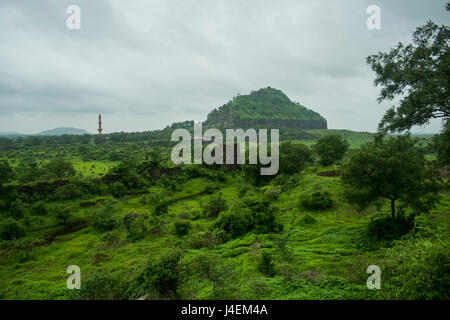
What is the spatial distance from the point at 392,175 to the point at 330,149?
4981 centimetres

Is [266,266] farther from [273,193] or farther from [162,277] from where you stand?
[273,193]

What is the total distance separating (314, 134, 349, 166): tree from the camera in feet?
206

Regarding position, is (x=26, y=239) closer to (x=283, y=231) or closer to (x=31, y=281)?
(x=31, y=281)

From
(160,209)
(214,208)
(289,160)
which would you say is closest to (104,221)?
(160,209)

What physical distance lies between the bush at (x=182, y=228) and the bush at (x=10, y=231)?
2210cm

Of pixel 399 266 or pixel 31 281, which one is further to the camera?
pixel 31 281

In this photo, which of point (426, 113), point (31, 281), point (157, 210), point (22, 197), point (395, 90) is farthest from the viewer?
point (22, 197)

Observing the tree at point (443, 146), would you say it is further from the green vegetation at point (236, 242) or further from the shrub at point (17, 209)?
the shrub at point (17, 209)

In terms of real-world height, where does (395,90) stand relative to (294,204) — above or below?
above

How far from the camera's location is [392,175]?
54.1ft

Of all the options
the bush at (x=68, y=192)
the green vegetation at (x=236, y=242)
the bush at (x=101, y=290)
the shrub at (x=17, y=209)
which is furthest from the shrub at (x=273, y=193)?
the shrub at (x=17, y=209)
